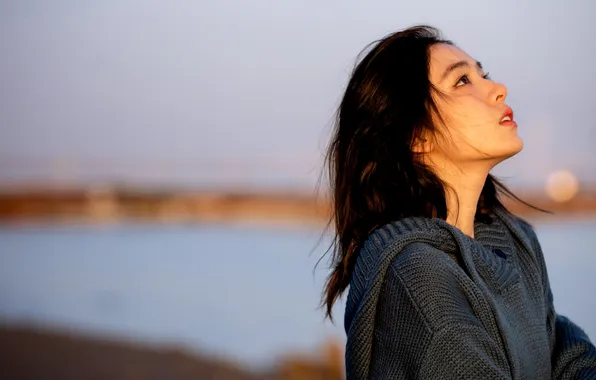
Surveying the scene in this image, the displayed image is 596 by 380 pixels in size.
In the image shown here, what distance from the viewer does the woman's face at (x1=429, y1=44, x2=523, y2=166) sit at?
180 centimetres

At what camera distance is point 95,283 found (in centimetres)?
792

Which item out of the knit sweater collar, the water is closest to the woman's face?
the knit sweater collar

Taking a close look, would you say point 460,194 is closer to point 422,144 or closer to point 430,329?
point 422,144

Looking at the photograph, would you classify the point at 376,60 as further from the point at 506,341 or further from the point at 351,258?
the point at 506,341

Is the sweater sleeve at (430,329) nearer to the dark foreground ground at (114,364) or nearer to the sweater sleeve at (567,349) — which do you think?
the sweater sleeve at (567,349)

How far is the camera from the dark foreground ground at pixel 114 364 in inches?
183

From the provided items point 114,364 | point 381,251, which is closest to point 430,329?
point 381,251

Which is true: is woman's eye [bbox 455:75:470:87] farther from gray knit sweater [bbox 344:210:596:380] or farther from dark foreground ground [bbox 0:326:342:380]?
dark foreground ground [bbox 0:326:342:380]

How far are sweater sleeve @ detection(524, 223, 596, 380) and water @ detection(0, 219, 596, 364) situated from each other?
2272mm

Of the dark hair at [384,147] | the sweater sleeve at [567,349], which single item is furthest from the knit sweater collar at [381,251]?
the sweater sleeve at [567,349]

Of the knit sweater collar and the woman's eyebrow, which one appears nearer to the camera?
the knit sweater collar

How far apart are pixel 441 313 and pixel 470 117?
0.46m

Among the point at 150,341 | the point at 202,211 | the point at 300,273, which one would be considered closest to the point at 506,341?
the point at 150,341

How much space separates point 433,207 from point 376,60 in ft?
1.18
